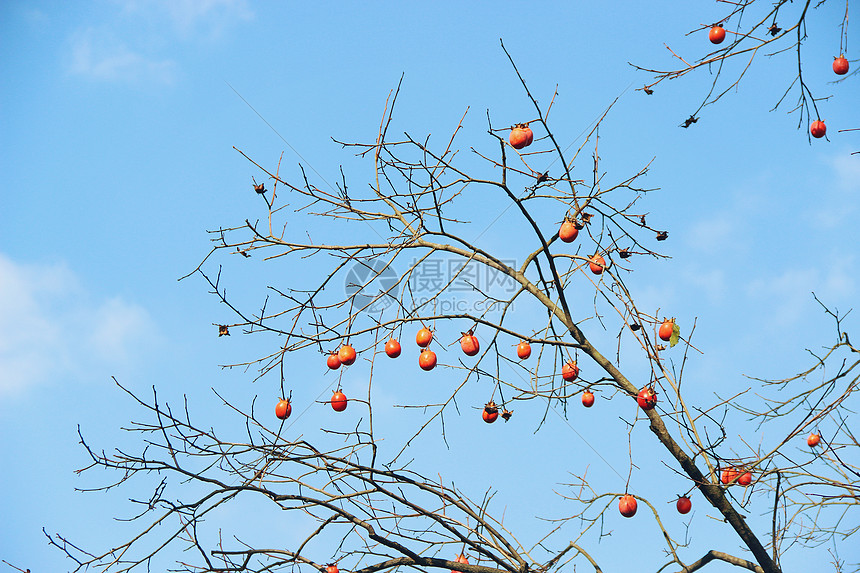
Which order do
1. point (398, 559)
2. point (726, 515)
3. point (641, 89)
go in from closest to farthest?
point (398, 559) → point (726, 515) → point (641, 89)

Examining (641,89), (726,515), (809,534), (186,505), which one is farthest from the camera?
(641,89)

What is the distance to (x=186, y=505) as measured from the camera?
3713mm

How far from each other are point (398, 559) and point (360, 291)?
157 centimetres

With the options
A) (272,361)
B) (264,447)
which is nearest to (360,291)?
(272,361)

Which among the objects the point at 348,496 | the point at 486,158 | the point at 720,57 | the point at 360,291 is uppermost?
the point at 720,57

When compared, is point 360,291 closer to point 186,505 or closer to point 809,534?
point 186,505

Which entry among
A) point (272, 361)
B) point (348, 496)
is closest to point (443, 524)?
point (348, 496)

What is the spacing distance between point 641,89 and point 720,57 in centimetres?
56

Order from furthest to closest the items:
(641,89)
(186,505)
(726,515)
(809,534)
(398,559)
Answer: (641,89), (809,534), (726,515), (398,559), (186,505)

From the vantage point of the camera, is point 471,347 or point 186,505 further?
point 471,347

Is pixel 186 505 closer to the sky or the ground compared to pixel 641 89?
closer to the ground

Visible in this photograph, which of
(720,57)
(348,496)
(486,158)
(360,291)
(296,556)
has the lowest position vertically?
(296,556)

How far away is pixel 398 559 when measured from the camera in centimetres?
397

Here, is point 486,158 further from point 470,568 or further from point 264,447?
point 470,568
